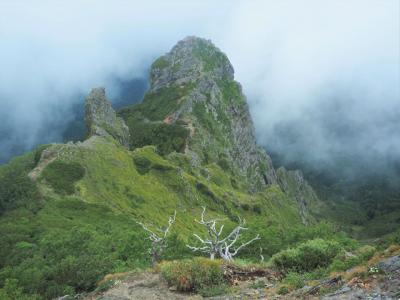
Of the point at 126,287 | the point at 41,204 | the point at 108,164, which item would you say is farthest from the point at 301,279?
the point at 108,164

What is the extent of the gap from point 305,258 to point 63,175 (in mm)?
108564

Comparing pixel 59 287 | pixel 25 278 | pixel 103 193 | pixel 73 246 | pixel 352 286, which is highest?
pixel 103 193

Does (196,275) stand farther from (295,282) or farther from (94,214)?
(94,214)

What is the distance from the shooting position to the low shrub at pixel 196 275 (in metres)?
32.6

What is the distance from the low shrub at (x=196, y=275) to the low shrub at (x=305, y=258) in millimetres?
4895

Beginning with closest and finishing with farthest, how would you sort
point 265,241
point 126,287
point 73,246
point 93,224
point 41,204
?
point 126,287 < point 73,246 < point 265,241 < point 93,224 < point 41,204

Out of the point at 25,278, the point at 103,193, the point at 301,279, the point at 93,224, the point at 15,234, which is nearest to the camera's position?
the point at 301,279

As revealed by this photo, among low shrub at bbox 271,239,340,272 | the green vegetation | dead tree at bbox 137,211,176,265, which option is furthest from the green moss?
low shrub at bbox 271,239,340,272

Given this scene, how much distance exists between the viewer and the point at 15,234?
98.4 metres

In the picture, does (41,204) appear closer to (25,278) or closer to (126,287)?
(25,278)

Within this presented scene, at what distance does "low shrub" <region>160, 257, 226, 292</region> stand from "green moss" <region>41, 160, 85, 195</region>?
100167mm

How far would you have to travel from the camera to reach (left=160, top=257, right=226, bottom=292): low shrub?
3256 centimetres

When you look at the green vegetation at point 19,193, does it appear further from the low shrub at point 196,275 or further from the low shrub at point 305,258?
the low shrub at point 196,275

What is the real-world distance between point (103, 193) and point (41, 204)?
21.3 metres
